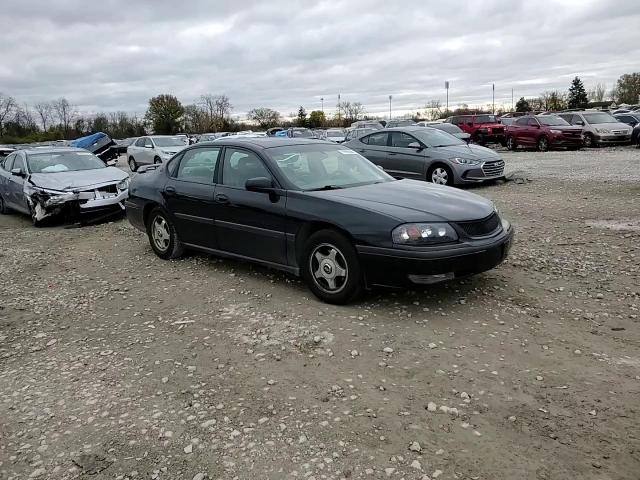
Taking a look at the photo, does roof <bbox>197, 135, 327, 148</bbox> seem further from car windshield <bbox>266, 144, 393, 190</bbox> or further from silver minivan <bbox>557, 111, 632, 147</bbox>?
silver minivan <bbox>557, 111, 632, 147</bbox>

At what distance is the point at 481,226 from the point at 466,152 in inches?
303

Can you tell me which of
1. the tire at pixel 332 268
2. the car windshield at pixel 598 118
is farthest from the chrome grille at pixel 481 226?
the car windshield at pixel 598 118

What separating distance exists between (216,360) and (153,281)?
240cm

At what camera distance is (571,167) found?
52.7 feet

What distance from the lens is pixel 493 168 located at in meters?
12.4

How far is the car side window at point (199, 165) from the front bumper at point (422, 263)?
7.71 feet

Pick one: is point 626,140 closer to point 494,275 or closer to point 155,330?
point 494,275

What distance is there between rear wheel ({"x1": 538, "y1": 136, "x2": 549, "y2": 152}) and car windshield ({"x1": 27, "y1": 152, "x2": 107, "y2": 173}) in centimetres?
1869

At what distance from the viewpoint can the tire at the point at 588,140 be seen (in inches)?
947

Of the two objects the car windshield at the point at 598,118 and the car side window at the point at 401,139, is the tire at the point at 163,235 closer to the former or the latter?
the car side window at the point at 401,139

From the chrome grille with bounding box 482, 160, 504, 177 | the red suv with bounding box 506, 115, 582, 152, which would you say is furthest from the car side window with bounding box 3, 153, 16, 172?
the red suv with bounding box 506, 115, 582, 152

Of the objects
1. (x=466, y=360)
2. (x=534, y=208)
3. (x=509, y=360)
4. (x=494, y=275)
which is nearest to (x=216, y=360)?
(x=466, y=360)

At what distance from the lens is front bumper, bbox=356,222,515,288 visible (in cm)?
454

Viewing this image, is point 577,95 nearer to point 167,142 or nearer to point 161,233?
point 167,142
